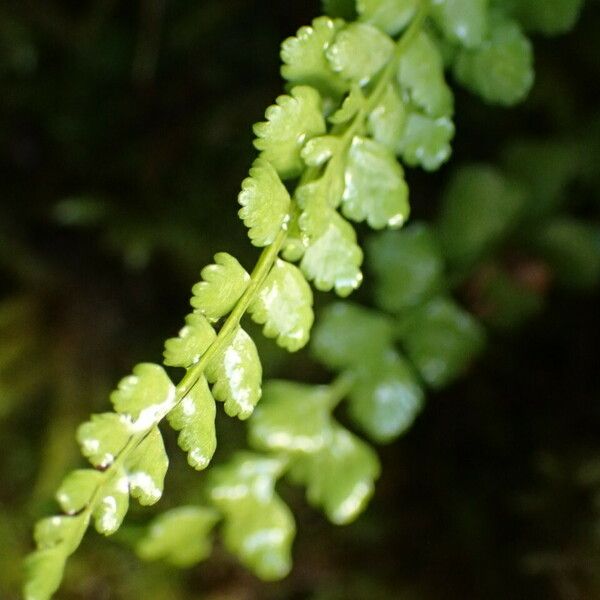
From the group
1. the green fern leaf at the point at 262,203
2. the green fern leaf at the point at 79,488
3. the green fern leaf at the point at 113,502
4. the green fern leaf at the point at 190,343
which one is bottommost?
the green fern leaf at the point at 113,502

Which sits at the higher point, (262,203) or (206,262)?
(206,262)

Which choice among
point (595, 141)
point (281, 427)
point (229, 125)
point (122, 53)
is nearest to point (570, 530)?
point (281, 427)

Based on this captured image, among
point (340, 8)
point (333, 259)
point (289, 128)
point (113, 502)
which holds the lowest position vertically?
point (113, 502)

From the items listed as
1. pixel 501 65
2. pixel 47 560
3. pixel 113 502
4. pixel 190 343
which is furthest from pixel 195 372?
pixel 501 65

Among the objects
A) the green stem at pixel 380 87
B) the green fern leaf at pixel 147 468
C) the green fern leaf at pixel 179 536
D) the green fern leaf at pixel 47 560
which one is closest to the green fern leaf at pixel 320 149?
the green stem at pixel 380 87

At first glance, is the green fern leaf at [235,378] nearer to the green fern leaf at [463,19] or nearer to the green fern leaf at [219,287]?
the green fern leaf at [219,287]

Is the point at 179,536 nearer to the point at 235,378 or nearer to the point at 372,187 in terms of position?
the point at 235,378
